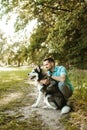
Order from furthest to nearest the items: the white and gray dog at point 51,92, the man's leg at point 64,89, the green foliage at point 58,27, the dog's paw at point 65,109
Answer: the green foliage at point 58,27 < the white and gray dog at point 51,92 < the man's leg at point 64,89 < the dog's paw at point 65,109

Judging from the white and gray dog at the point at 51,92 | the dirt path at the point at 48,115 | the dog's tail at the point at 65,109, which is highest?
the white and gray dog at the point at 51,92

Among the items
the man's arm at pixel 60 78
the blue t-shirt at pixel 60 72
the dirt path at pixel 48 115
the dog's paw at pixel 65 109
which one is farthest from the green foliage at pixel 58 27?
the dog's paw at pixel 65 109

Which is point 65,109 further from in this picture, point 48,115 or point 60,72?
point 60,72

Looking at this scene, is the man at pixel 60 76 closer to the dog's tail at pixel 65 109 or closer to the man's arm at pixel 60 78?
the man's arm at pixel 60 78

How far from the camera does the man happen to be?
241 inches

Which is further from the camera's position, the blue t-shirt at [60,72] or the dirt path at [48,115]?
the blue t-shirt at [60,72]

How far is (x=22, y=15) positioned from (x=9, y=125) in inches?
456

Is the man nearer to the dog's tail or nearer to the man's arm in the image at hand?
the man's arm

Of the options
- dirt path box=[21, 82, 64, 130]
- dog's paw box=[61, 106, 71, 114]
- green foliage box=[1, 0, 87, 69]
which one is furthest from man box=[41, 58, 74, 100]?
green foliage box=[1, 0, 87, 69]

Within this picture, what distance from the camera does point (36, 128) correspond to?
4938 mm

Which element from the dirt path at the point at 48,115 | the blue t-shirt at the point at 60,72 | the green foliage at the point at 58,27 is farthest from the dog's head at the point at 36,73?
the green foliage at the point at 58,27

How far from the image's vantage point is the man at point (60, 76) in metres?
6.12

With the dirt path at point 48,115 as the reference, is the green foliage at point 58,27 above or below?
above

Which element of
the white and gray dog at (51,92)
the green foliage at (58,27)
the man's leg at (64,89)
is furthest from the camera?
the green foliage at (58,27)
